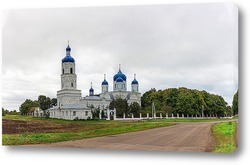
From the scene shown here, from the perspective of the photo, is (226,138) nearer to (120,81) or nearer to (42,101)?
(120,81)

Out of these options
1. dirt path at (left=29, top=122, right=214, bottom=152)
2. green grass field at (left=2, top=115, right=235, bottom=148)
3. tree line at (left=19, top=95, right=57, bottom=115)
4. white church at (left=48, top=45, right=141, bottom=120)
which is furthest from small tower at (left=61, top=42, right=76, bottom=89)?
dirt path at (left=29, top=122, right=214, bottom=152)

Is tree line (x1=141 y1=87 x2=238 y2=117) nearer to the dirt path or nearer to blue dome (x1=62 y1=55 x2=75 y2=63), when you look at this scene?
the dirt path

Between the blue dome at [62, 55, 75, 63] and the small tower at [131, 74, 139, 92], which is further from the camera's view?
the blue dome at [62, 55, 75, 63]

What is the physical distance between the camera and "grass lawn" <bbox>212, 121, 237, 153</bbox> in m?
7.49

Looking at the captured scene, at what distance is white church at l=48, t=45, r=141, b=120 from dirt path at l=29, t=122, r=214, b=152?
25.6 inches

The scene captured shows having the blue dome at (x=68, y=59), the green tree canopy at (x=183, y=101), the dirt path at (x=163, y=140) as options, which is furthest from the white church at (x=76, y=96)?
the dirt path at (x=163, y=140)

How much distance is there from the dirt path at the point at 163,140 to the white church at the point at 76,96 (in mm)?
651

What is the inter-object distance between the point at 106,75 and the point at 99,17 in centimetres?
119

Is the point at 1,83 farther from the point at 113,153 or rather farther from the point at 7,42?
the point at 113,153

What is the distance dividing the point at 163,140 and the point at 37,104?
2835mm

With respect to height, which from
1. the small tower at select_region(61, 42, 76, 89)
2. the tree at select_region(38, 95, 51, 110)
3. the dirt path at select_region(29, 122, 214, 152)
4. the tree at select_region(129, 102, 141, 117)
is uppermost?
the small tower at select_region(61, 42, 76, 89)

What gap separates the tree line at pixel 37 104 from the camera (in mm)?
9117

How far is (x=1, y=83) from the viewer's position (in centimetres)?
897

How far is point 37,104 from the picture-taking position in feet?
30.1
